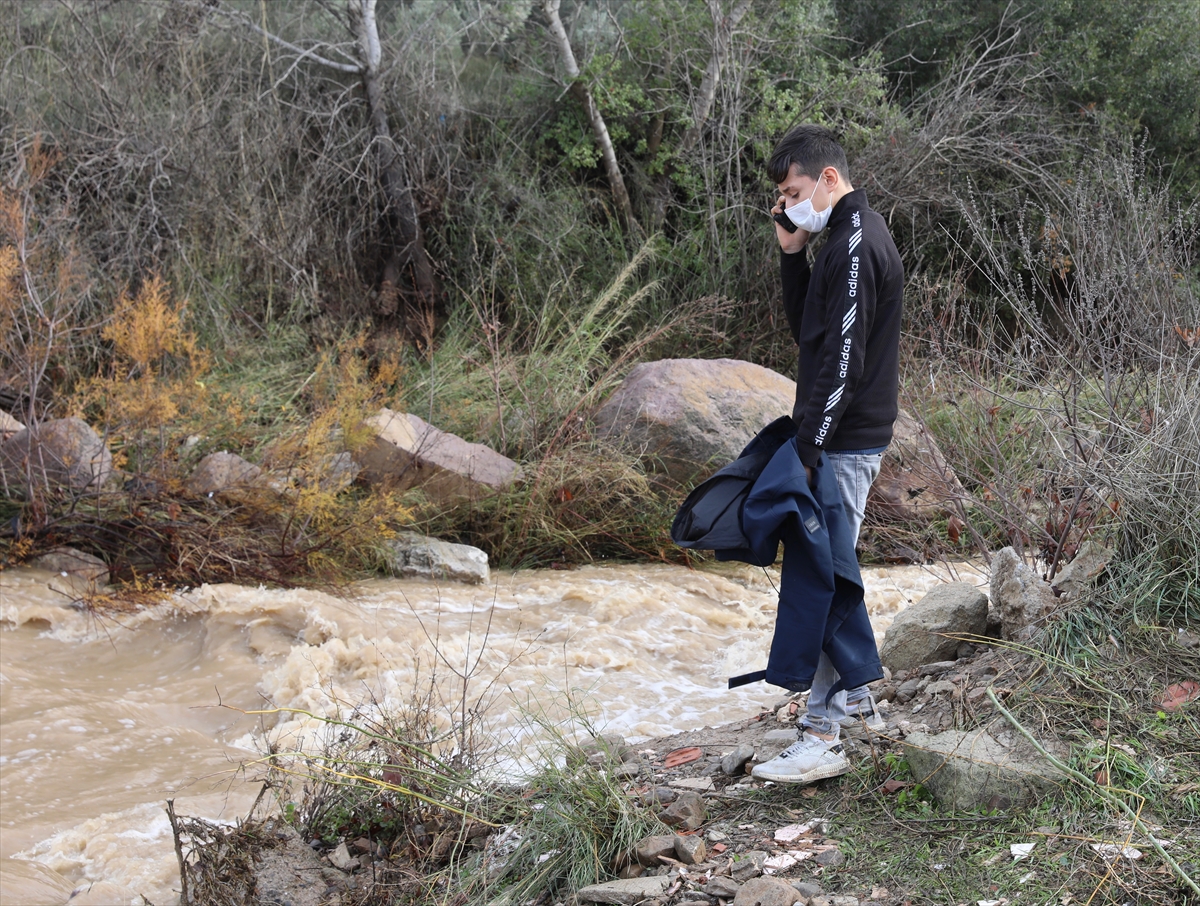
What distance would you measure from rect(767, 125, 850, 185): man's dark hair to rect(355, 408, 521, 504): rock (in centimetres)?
410

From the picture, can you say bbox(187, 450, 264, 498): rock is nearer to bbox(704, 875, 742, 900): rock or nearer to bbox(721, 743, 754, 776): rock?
bbox(721, 743, 754, 776): rock

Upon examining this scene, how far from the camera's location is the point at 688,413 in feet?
23.5

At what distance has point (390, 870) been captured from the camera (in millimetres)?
3020

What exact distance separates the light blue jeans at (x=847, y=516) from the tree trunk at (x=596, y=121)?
7.58 meters

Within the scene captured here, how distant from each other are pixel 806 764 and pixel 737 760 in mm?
327

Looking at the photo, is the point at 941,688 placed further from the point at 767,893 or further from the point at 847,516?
the point at 767,893

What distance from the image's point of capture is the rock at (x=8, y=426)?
20.9 feet

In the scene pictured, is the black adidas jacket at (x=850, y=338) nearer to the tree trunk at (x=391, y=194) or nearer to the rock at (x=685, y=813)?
the rock at (x=685, y=813)

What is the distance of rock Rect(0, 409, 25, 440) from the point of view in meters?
6.37

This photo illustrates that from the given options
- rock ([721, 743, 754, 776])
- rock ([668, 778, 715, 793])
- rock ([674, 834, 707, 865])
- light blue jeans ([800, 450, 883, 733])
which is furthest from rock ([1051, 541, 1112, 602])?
rock ([674, 834, 707, 865])

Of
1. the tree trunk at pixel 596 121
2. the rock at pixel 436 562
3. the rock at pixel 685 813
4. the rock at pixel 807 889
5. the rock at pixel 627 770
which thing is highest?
the tree trunk at pixel 596 121

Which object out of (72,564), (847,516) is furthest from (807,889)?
(72,564)

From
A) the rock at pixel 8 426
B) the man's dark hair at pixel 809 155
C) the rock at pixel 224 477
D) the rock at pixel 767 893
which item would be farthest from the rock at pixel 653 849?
the rock at pixel 8 426

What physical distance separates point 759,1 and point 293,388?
5875 mm
